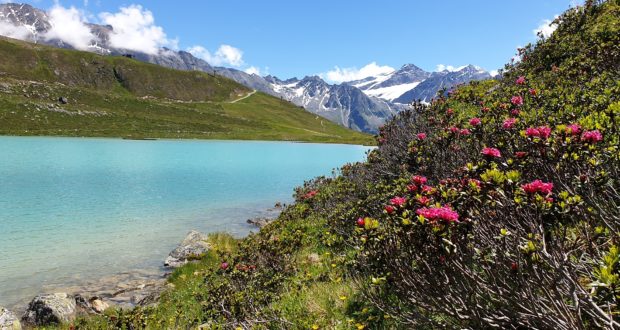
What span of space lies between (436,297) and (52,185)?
4169 centimetres

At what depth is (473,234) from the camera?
498cm

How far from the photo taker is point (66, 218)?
25188 millimetres

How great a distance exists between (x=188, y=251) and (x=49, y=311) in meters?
7.62

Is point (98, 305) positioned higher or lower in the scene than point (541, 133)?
lower

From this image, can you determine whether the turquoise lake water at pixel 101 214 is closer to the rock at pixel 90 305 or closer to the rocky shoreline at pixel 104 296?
the rocky shoreline at pixel 104 296

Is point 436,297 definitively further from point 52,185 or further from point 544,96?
point 52,185

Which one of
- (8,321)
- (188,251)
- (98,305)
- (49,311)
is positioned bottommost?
(98,305)

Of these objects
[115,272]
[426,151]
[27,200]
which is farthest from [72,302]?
[27,200]

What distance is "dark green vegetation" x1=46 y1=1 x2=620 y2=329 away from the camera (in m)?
4.07

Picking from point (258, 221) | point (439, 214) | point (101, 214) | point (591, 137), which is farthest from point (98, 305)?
point (591, 137)


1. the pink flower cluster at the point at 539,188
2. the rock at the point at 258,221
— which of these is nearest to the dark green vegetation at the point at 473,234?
the pink flower cluster at the point at 539,188

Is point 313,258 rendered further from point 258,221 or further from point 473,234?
point 258,221

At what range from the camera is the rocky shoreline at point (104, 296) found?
484 inches

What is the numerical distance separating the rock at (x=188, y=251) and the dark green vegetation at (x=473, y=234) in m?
0.90
